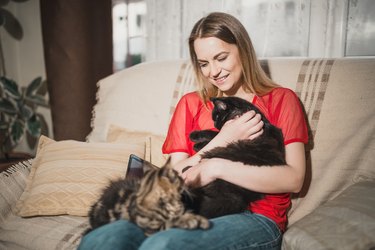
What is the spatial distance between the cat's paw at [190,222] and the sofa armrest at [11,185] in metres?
1.02

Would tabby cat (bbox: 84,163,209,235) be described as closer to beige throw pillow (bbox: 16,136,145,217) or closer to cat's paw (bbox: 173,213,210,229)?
cat's paw (bbox: 173,213,210,229)

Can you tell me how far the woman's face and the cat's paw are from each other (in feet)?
2.10

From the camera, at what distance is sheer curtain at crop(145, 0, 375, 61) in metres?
1.98

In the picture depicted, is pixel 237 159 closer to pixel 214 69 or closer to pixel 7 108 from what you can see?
pixel 214 69

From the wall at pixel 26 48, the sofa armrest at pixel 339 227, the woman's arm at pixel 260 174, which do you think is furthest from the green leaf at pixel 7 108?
the sofa armrest at pixel 339 227

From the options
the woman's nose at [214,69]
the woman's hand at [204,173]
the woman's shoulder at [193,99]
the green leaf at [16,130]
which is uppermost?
the woman's nose at [214,69]

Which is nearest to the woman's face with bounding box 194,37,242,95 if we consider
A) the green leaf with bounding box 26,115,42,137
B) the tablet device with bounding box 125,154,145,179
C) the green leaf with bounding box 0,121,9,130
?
the tablet device with bounding box 125,154,145,179

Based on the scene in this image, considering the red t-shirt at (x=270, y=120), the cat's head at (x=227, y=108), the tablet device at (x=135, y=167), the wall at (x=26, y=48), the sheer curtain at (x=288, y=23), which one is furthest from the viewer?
the wall at (x=26, y=48)

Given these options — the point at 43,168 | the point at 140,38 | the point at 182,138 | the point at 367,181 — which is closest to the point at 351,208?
the point at 367,181

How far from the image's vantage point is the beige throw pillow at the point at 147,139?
1686 millimetres

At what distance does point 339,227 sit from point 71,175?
1142 mm

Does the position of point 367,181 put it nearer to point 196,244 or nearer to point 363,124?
point 363,124

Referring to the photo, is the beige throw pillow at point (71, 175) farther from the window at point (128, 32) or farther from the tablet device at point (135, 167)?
the window at point (128, 32)

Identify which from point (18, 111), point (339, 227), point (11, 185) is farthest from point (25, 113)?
point (339, 227)
